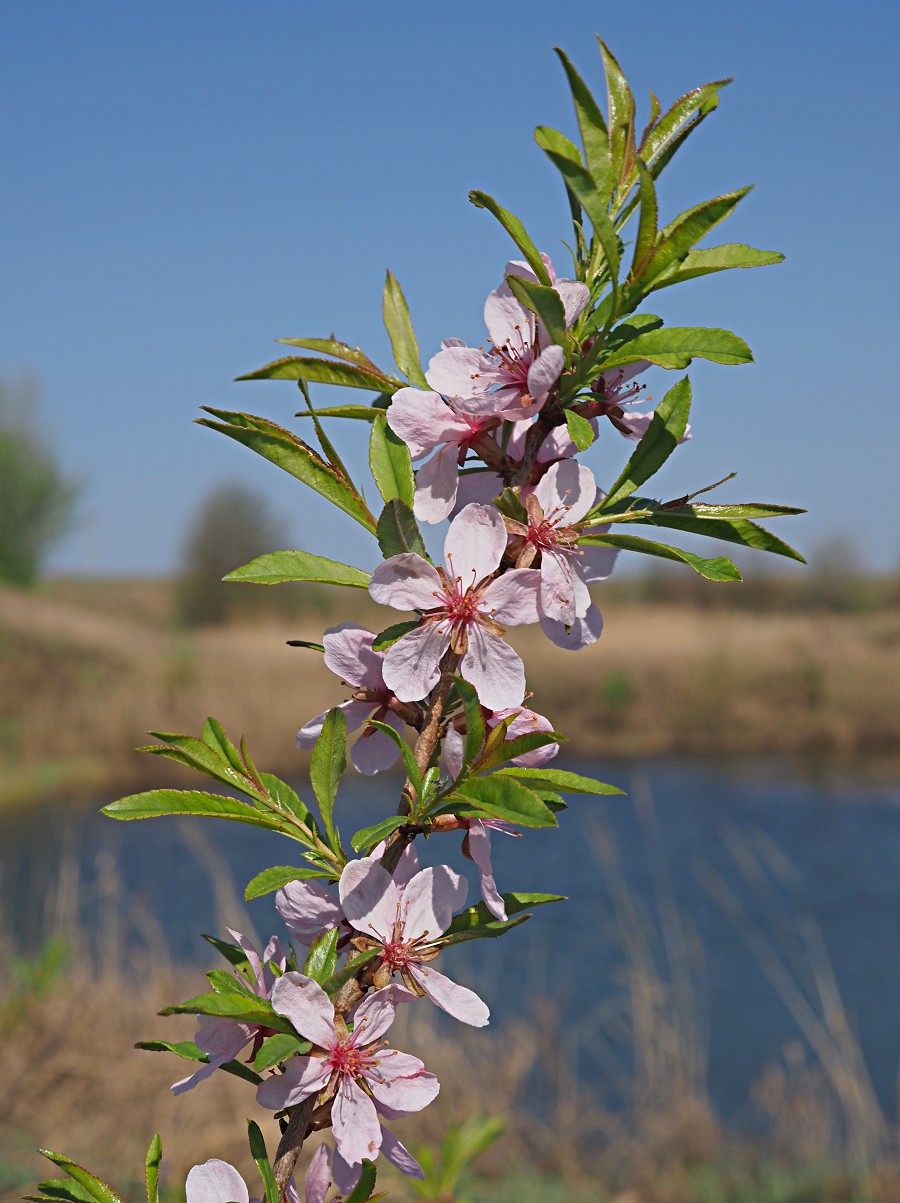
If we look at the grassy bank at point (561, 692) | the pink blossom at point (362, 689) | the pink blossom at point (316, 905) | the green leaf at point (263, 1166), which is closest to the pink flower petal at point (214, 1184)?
the green leaf at point (263, 1166)

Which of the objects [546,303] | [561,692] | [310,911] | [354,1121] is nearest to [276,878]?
[310,911]

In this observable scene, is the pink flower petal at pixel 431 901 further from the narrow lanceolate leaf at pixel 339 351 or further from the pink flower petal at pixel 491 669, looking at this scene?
the narrow lanceolate leaf at pixel 339 351

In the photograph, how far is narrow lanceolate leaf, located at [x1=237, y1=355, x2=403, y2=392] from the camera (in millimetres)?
610

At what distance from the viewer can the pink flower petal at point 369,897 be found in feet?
1.84

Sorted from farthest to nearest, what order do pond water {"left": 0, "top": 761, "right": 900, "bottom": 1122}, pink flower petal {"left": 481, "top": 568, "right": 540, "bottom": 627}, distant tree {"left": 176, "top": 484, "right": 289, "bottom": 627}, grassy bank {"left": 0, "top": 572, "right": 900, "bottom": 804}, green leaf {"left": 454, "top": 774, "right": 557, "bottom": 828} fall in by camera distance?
distant tree {"left": 176, "top": 484, "right": 289, "bottom": 627}
grassy bank {"left": 0, "top": 572, "right": 900, "bottom": 804}
pond water {"left": 0, "top": 761, "right": 900, "bottom": 1122}
pink flower petal {"left": 481, "top": 568, "right": 540, "bottom": 627}
green leaf {"left": 454, "top": 774, "right": 557, "bottom": 828}

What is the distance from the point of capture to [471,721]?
537 millimetres

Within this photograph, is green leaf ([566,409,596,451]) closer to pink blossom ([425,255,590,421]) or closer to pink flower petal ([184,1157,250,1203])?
pink blossom ([425,255,590,421])

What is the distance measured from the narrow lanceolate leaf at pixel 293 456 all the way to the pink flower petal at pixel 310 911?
21 centimetres

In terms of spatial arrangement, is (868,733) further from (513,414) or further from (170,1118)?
(513,414)

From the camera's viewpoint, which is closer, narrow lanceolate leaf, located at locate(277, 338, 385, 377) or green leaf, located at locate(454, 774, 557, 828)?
green leaf, located at locate(454, 774, 557, 828)

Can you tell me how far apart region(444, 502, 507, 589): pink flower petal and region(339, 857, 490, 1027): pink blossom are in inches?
6.5

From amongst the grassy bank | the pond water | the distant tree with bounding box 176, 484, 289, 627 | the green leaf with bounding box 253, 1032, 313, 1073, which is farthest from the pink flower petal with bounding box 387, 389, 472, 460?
the distant tree with bounding box 176, 484, 289, 627

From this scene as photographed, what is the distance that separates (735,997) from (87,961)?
3.47m

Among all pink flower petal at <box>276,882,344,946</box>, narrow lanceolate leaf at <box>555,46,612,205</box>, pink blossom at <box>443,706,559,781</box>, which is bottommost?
pink flower petal at <box>276,882,344,946</box>
